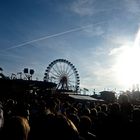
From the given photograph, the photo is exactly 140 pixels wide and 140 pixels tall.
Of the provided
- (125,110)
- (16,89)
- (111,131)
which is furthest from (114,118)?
(16,89)

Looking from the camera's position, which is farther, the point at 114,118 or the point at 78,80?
the point at 78,80

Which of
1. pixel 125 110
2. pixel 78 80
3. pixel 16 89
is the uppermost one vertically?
pixel 78 80

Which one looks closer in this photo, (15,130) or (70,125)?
(15,130)

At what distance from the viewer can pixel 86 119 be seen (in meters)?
6.77

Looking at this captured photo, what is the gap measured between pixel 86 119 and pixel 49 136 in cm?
391

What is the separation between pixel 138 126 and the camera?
6613 millimetres

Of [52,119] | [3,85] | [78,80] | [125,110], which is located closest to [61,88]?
[78,80]

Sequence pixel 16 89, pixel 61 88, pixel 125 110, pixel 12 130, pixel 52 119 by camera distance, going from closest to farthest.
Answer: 1. pixel 12 130
2. pixel 52 119
3. pixel 125 110
4. pixel 16 89
5. pixel 61 88

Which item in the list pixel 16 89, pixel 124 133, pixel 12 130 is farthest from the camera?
pixel 16 89

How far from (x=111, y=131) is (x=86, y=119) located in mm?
583

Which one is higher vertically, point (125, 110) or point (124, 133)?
point (125, 110)

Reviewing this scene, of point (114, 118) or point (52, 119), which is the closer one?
point (52, 119)

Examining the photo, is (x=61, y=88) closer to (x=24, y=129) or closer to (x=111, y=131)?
(x=111, y=131)

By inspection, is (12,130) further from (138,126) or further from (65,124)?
(138,126)
